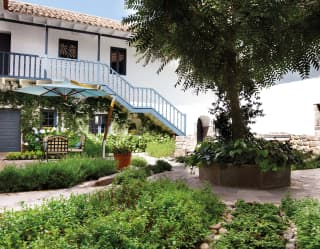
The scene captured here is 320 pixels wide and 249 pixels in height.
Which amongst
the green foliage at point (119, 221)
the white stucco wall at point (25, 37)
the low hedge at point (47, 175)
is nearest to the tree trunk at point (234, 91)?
the green foliage at point (119, 221)

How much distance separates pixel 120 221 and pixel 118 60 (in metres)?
13.9

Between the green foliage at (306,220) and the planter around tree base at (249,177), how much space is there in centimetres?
164

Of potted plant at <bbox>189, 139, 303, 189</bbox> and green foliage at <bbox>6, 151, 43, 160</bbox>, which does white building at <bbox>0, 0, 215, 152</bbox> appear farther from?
potted plant at <bbox>189, 139, 303, 189</bbox>

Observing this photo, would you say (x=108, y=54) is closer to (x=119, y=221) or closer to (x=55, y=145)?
(x=55, y=145)

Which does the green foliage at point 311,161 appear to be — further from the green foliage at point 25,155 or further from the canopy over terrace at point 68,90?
the green foliage at point 25,155

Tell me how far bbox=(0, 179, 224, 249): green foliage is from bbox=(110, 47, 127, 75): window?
12.6 metres

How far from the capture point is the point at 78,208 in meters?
3.90

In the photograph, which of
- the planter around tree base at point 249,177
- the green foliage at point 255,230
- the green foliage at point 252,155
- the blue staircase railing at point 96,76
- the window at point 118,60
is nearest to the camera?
the green foliage at point 255,230

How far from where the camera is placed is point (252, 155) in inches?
231

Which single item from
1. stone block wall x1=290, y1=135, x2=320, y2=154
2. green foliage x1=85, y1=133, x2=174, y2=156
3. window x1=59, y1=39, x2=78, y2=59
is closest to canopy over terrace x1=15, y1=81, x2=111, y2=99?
green foliage x1=85, y1=133, x2=174, y2=156

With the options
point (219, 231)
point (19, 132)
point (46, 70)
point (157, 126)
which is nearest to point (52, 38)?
point (46, 70)

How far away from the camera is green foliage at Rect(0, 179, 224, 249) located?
3072mm

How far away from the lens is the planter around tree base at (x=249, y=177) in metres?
5.84

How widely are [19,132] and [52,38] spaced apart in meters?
4.60
